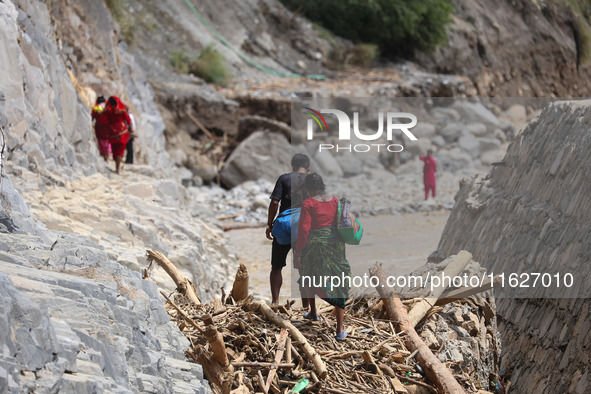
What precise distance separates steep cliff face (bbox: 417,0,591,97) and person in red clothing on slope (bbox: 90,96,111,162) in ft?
60.1

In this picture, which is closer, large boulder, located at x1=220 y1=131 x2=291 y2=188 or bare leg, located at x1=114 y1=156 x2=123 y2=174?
bare leg, located at x1=114 y1=156 x2=123 y2=174

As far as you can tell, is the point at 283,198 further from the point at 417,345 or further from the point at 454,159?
the point at 454,159

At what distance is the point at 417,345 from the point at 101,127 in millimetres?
6955

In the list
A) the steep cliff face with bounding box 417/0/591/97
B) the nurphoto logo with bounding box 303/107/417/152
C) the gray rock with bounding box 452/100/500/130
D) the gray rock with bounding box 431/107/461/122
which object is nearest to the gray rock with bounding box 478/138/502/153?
the gray rock with bounding box 452/100/500/130

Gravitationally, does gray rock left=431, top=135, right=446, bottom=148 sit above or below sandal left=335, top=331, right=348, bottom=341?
above

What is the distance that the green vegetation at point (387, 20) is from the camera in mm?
25891

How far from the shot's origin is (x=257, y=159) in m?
16.4

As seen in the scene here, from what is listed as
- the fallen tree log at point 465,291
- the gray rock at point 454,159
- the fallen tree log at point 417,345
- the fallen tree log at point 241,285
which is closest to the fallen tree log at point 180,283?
the fallen tree log at point 241,285

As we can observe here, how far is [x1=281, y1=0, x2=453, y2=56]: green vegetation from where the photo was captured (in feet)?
84.9

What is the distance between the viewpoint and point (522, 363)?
604cm

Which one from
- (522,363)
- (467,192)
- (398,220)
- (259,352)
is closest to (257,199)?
(398,220)

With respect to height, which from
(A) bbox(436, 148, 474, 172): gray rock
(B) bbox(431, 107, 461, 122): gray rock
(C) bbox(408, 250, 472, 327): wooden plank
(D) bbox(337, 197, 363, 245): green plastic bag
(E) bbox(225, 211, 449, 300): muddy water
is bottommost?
(E) bbox(225, 211, 449, 300): muddy water

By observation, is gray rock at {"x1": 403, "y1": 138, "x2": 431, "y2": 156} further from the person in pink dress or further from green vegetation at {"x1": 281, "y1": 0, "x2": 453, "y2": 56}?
green vegetation at {"x1": 281, "y1": 0, "x2": 453, "y2": 56}

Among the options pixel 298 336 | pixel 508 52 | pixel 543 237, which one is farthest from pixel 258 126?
pixel 508 52
